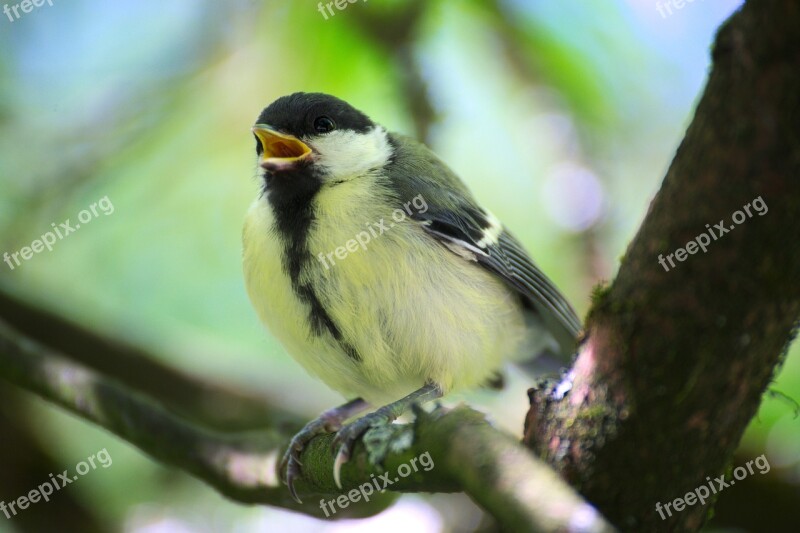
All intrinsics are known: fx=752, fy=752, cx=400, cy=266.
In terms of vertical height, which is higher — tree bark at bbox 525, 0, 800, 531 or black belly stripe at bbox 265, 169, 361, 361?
black belly stripe at bbox 265, 169, 361, 361

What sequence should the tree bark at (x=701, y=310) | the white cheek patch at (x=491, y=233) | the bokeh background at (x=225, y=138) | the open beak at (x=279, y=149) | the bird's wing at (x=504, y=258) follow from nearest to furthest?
the tree bark at (x=701, y=310) → the open beak at (x=279, y=149) → the bird's wing at (x=504, y=258) → the white cheek patch at (x=491, y=233) → the bokeh background at (x=225, y=138)

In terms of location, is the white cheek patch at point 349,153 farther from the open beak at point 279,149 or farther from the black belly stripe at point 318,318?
the black belly stripe at point 318,318

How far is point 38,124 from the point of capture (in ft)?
10.1

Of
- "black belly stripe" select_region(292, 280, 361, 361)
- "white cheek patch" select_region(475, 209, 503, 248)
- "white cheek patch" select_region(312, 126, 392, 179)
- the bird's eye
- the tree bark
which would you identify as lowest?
the tree bark

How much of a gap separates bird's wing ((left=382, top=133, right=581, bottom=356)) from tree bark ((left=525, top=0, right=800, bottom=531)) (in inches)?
38.4

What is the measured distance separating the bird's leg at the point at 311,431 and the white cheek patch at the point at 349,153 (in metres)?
0.73

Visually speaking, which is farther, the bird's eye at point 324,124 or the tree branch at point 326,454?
the bird's eye at point 324,124

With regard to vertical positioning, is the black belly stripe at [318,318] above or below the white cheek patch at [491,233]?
below

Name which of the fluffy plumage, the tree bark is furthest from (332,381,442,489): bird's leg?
the tree bark

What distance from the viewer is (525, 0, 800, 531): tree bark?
3.45ft

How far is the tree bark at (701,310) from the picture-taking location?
1053 mm

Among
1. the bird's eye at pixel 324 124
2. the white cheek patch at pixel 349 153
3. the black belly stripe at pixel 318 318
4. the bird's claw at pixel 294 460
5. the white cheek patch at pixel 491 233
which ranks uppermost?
the bird's eye at pixel 324 124

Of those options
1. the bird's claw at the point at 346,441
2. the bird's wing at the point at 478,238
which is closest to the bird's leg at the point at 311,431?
the bird's claw at the point at 346,441

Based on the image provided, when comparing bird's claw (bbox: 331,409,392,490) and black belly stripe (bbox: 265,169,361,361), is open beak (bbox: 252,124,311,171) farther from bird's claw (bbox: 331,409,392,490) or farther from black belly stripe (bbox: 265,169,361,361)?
bird's claw (bbox: 331,409,392,490)
